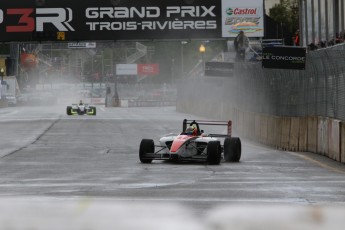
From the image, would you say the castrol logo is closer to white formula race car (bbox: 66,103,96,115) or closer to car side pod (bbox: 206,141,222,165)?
white formula race car (bbox: 66,103,96,115)

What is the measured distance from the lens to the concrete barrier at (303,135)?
2372 cm

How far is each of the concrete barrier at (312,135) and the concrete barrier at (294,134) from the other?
1.05 metres

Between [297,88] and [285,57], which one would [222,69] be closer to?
[297,88]

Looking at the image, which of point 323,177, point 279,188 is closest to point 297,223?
point 279,188

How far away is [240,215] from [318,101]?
19.8m

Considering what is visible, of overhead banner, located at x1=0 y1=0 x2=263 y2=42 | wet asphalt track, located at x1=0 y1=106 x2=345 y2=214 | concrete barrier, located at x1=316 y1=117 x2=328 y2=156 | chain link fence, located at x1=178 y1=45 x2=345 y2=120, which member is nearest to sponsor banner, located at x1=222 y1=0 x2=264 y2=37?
overhead banner, located at x1=0 y1=0 x2=263 y2=42

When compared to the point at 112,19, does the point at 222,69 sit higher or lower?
lower

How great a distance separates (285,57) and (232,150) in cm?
583

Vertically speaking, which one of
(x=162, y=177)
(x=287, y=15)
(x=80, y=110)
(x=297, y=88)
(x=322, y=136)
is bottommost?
(x=162, y=177)

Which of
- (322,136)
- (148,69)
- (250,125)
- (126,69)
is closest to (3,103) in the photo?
(148,69)

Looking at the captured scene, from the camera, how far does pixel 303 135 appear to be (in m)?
24.0

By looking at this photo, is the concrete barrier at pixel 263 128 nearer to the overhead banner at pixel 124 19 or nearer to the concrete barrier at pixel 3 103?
the overhead banner at pixel 124 19

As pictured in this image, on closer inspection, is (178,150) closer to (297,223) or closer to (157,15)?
(297,223)

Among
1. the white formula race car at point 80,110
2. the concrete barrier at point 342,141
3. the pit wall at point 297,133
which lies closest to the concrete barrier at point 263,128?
the pit wall at point 297,133
